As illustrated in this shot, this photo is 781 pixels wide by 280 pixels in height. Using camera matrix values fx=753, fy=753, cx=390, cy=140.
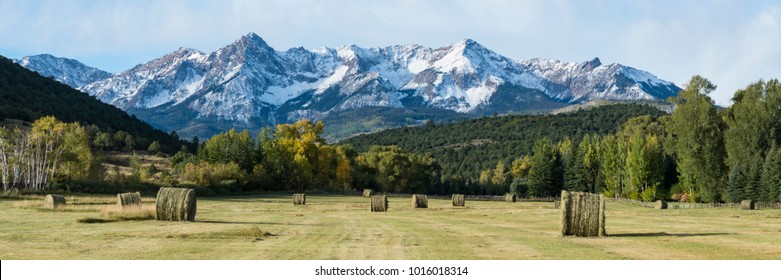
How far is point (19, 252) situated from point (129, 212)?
562 inches

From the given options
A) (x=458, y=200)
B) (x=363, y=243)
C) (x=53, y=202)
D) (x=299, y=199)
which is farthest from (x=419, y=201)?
(x=363, y=243)

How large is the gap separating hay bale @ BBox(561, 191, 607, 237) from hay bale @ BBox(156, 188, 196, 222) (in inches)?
608

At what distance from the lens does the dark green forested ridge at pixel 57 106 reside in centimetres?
12938

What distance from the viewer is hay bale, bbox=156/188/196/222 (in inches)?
1220

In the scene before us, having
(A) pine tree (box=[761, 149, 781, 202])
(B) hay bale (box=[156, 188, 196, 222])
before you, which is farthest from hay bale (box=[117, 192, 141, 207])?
(A) pine tree (box=[761, 149, 781, 202])

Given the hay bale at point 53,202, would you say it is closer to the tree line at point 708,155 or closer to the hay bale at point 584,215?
the hay bale at point 584,215

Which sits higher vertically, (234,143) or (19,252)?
(234,143)

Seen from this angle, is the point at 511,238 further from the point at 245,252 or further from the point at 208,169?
the point at 208,169

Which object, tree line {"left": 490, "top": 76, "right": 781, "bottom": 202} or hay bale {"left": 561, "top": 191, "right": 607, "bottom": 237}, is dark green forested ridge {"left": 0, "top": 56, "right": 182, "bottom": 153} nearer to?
tree line {"left": 490, "top": 76, "right": 781, "bottom": 202}

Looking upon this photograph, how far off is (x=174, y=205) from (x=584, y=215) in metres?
16.5

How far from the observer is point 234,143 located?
337 feet
